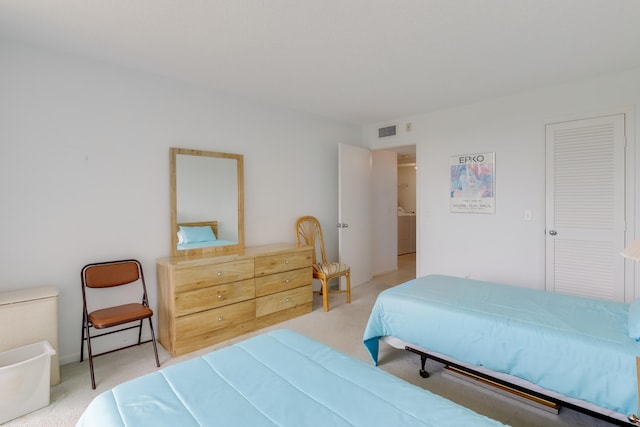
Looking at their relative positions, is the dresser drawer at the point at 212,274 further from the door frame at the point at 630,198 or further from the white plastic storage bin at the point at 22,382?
the door frame at the point at 630,198

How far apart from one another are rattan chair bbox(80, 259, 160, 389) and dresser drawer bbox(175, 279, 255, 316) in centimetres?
26

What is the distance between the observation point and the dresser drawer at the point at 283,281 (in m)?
3.26

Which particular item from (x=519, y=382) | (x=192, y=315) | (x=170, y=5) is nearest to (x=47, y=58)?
(x=170, y=5)

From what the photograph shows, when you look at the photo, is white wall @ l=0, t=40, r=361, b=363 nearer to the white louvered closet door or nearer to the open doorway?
the open doorway

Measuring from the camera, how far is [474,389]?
2178 mm

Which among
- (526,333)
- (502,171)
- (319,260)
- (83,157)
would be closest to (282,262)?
(319,260)

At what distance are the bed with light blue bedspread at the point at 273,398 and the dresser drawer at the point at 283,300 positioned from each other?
Answer: 179 centimetres

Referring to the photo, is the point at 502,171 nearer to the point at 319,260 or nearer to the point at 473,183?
the point at 473,183

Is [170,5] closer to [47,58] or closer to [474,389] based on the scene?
[47,58]

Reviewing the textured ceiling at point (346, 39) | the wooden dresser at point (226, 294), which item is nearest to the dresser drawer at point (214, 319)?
the wooden dresser at point (226, 294)

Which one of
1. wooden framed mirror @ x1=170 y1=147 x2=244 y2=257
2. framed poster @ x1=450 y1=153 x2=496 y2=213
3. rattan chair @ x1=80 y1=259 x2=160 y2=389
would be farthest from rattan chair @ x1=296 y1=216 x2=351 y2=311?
rattan chair @ x1=80 y1=259 x2=160 y2=389

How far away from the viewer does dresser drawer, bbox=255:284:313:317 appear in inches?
128

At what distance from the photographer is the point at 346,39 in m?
2.29

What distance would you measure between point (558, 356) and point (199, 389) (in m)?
1.77
